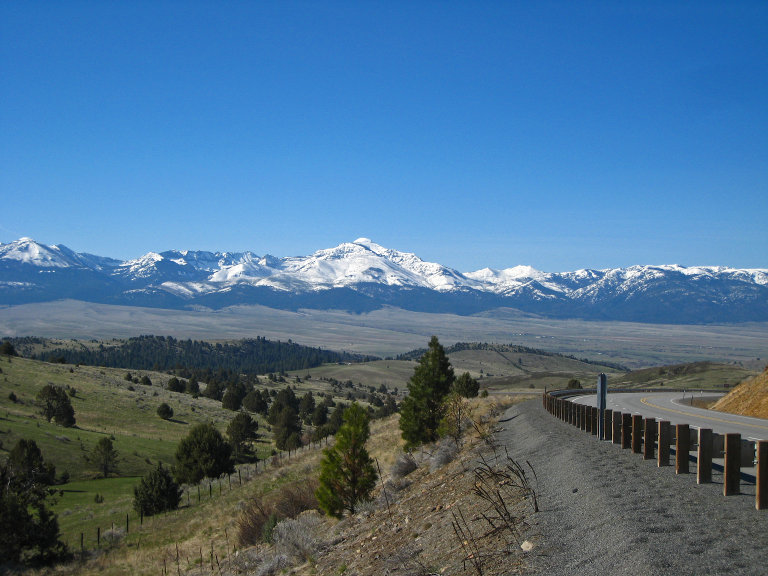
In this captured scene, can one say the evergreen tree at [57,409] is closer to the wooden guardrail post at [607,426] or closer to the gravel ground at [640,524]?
the wooden guardrail post at [607,426]

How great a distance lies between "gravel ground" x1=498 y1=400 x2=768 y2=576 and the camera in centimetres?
723

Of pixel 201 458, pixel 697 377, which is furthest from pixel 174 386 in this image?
pixel 697 377

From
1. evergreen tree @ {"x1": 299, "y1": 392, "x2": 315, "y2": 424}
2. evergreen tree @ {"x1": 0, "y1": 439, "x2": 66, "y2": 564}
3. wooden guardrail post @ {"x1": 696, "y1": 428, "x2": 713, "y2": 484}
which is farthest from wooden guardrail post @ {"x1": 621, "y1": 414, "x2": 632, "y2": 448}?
evergreen tree @ {"x1": 299, "y1": 392, "x2": 315, "y2": 424}

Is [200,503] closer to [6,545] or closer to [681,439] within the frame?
[6,545]

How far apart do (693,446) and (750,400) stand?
20.4m

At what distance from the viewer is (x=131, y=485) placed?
46406 mm

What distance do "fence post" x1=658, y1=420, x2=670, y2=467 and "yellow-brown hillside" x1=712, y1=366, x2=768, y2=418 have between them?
1934cm

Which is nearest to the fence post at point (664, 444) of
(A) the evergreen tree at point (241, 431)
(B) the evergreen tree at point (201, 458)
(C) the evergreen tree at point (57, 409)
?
(B) the evergreen tree at point (201, 458)

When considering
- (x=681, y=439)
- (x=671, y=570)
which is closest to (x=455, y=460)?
(x=681, y=439)

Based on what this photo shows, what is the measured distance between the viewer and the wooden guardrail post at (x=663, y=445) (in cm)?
1245

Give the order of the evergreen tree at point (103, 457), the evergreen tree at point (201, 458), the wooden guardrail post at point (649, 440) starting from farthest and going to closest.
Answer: the evergreen tree at point (103, 457)
the evergreen tree at point (201, 458)
the wooden guardrail post at point (649, 440)

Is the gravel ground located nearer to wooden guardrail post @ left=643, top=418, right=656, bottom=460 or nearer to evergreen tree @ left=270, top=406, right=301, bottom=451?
wooden guardrail post @ left=643, top=418, right=656, bottom=460

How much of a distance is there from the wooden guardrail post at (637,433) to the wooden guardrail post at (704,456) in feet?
11.1

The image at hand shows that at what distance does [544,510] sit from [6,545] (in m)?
22.5
